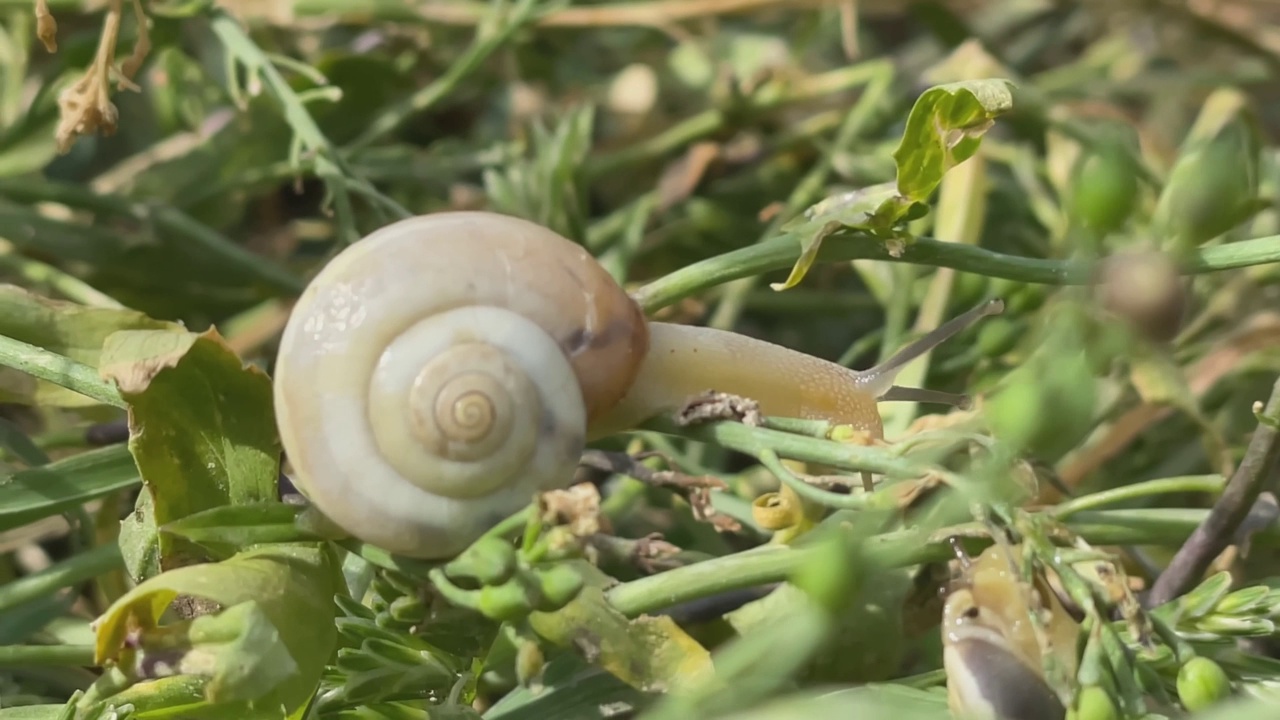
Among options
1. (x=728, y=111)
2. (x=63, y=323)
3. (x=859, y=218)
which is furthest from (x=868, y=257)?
(x=728, y=111)

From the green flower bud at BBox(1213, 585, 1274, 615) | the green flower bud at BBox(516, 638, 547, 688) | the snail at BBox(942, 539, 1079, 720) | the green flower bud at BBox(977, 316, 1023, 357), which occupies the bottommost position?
the snail at BBox(942, 539, 1079, 720)

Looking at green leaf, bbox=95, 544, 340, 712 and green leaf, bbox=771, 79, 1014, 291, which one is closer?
green leaf, bbox=95, 544, 340, 712

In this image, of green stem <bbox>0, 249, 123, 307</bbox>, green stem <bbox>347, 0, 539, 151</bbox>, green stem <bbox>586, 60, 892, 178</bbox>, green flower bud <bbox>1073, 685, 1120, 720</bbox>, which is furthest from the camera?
green stem <bbox>586, 60, 892, 178</bbox>

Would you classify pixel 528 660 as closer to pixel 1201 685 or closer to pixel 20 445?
pixel 1201 685

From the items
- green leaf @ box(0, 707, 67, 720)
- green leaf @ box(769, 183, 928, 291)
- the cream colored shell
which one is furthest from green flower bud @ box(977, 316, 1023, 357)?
green leaf @ box(0, 707, 67, 720)

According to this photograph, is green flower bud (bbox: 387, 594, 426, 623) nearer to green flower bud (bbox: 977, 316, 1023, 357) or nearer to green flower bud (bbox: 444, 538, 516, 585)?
green flower bud (bbox: 444, 538, 516, 585)

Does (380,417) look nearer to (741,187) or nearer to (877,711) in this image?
(877,711)

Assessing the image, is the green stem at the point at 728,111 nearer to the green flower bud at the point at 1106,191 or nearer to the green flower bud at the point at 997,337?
the green flower bud at the point at 997,337

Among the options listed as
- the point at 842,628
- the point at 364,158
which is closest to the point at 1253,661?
the point at 842,628
